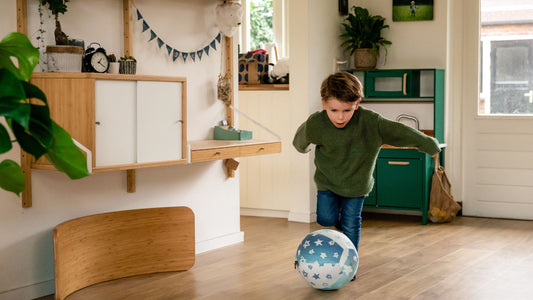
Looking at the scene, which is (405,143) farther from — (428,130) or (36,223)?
(428,130)

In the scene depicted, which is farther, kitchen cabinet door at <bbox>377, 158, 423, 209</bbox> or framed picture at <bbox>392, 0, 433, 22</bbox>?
framed picture at <bbox>392, 0, 433, 22</bbox>

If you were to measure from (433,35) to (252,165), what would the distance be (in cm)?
193

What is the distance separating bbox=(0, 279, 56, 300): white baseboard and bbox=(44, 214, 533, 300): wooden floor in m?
0.17

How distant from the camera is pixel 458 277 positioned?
12.4ft

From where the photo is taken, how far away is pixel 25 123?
1.36m

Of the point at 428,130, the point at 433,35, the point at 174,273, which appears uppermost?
the point at 433,35

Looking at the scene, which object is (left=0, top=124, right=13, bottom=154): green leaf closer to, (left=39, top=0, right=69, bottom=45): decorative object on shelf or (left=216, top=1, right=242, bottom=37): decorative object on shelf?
(left=39, top=0, right=69, bottom=45): decorative object on shelf

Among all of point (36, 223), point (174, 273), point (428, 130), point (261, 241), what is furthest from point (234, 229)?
point (428, 130)

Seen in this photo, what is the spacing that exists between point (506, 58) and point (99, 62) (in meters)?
3.67

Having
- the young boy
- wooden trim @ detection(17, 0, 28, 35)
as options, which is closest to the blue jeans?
the young boy

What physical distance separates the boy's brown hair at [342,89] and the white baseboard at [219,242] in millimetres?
1483

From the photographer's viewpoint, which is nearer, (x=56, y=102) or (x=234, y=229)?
(x=56, y=102)

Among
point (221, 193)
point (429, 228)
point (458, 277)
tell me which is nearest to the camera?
point (458, 277)

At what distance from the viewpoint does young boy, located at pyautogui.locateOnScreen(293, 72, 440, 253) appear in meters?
3.49
